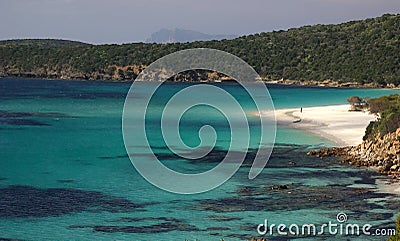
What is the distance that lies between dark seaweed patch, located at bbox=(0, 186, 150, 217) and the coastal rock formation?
1159 centimetres

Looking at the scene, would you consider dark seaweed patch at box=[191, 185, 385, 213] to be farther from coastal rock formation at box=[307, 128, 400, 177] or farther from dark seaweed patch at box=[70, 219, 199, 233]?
coastal rock formation at box=[307, 128, 400, 177]

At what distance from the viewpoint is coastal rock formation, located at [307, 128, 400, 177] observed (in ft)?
94.2

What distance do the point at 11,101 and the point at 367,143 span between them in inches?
2119

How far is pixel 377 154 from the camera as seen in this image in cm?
3086

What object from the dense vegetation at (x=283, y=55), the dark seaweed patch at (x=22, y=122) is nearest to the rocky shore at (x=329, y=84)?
the dense vegetation at (x=283, y=55)

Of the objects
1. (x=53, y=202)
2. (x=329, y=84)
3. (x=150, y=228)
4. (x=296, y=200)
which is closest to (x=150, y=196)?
(x=53, y=202)

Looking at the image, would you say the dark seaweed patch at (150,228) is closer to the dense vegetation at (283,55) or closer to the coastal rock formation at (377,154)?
the coastal rock formation at (377,154)

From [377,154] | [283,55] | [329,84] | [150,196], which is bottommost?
[150,196]

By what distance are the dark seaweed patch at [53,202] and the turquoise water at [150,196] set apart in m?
0.03

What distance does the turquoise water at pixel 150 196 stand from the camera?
20.5 m

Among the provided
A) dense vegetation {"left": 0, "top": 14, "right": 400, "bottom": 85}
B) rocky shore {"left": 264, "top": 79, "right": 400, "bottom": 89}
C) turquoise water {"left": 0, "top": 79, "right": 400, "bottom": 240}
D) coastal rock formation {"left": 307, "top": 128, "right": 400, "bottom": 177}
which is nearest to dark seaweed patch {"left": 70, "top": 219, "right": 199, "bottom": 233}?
turquoise water {"left": 0, "top": 79, "right": 400, "bottom": 240}

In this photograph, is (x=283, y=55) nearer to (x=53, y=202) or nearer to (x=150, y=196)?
(x=150, y=196)

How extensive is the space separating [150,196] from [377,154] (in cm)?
1160

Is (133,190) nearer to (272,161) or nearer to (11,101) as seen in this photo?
(272,161)
